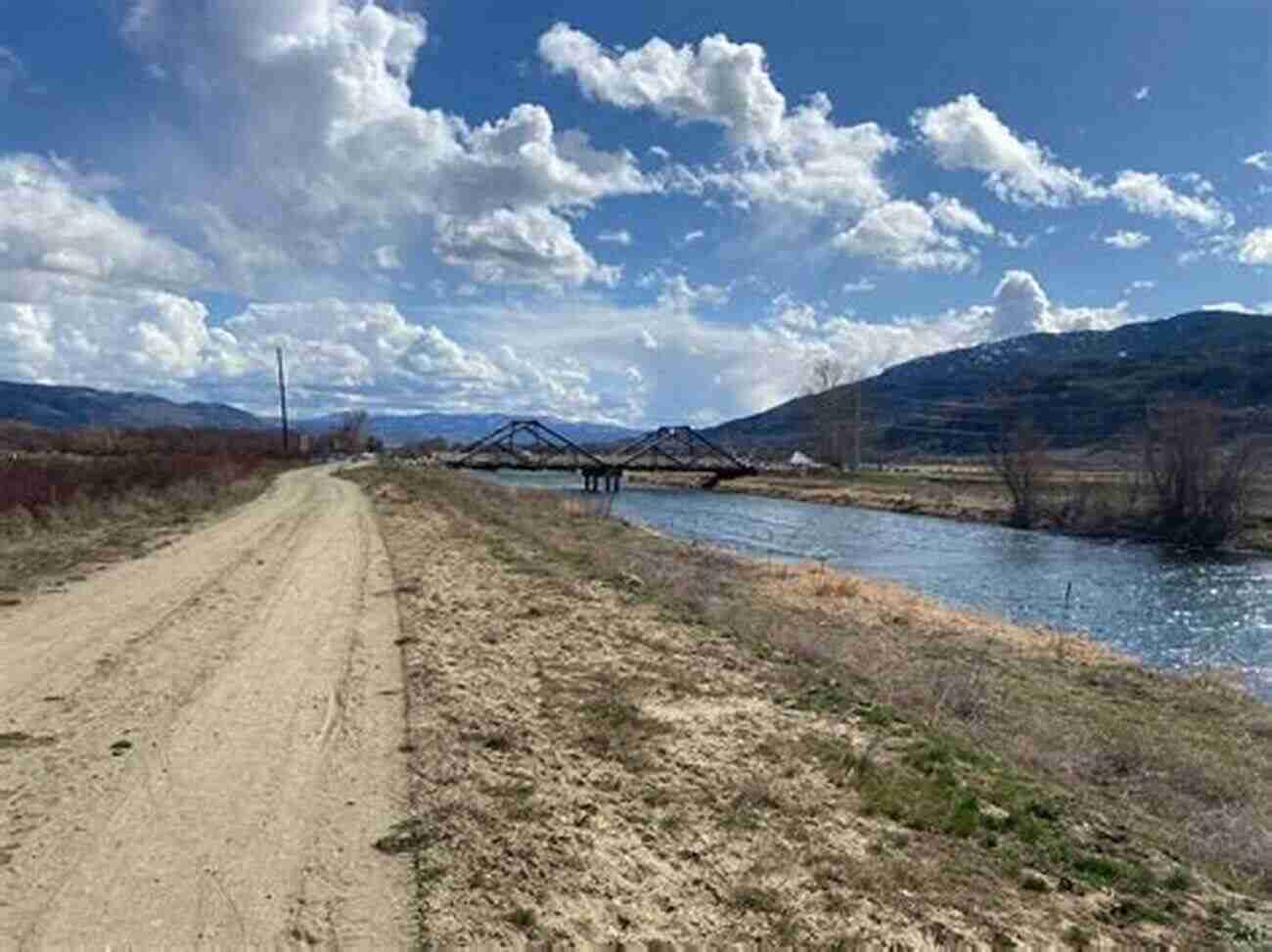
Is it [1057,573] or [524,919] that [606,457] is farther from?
[524,919]

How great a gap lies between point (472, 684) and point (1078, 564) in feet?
130

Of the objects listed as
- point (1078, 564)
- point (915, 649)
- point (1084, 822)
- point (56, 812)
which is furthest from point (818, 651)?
point (1078, 564)

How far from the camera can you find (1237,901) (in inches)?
296

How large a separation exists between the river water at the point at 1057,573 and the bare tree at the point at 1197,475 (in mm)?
4179

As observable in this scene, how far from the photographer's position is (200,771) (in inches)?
337

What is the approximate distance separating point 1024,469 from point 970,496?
706 inches

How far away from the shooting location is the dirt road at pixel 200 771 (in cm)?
611

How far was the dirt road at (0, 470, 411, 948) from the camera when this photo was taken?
6113mm

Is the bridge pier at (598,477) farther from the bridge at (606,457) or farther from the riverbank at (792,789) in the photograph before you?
the riverbank at (792,789)

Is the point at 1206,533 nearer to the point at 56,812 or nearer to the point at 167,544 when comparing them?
the point at 167,544

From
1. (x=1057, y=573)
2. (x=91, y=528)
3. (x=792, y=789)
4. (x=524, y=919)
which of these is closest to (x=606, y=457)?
(x=1057, y=573)

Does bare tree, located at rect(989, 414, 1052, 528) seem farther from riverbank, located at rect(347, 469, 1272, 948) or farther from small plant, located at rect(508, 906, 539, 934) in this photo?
small plant, located at rect(508, 906, 539, 934)

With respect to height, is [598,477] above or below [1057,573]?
above

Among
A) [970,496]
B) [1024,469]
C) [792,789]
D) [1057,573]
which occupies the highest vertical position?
[1024,469]
